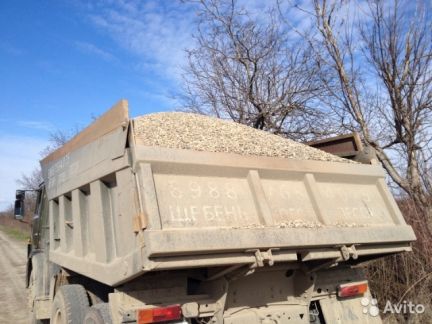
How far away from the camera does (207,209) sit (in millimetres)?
3102

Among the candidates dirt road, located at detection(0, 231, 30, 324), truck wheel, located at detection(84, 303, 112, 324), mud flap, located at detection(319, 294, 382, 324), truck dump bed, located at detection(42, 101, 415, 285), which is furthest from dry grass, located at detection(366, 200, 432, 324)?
dirt road, located at detection(0, 231, 30, 324)

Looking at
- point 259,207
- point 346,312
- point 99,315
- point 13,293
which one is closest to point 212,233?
point 259,207

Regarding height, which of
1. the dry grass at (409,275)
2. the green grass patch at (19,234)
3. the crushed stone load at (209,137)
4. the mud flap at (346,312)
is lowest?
the mud flap at (346,312)

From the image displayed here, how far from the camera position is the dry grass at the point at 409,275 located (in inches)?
195

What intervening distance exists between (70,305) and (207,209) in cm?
179

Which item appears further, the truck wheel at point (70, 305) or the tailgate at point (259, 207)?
the truck wheel at point (70, 305)

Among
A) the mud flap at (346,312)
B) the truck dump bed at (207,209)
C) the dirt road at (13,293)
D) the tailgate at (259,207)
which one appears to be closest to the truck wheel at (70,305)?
the truck dump bed at (207,209)

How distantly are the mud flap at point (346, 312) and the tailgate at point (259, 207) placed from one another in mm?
587

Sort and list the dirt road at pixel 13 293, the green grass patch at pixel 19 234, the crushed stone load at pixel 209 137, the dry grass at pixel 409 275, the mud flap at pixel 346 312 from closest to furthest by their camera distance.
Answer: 1. the crushed stone load at pixel 209 137
2. the mud flap at pixel 346 312
3. the dry grass at pixel 409 275
4. the dirt road at pixel 13 293
5. the green grass patch at pixel 19 234

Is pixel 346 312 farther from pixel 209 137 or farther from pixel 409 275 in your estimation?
pixel 209 137

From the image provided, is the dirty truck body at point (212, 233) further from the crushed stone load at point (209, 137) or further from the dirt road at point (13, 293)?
the dirt road at point (13, 293)

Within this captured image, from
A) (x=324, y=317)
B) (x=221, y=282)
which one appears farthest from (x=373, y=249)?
(x=221, y=282)

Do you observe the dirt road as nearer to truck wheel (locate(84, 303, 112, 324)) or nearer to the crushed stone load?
truck wheel (locate(84, 303, 112, 324))

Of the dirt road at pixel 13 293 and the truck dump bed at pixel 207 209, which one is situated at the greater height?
the dirt road at pixel 13 293
